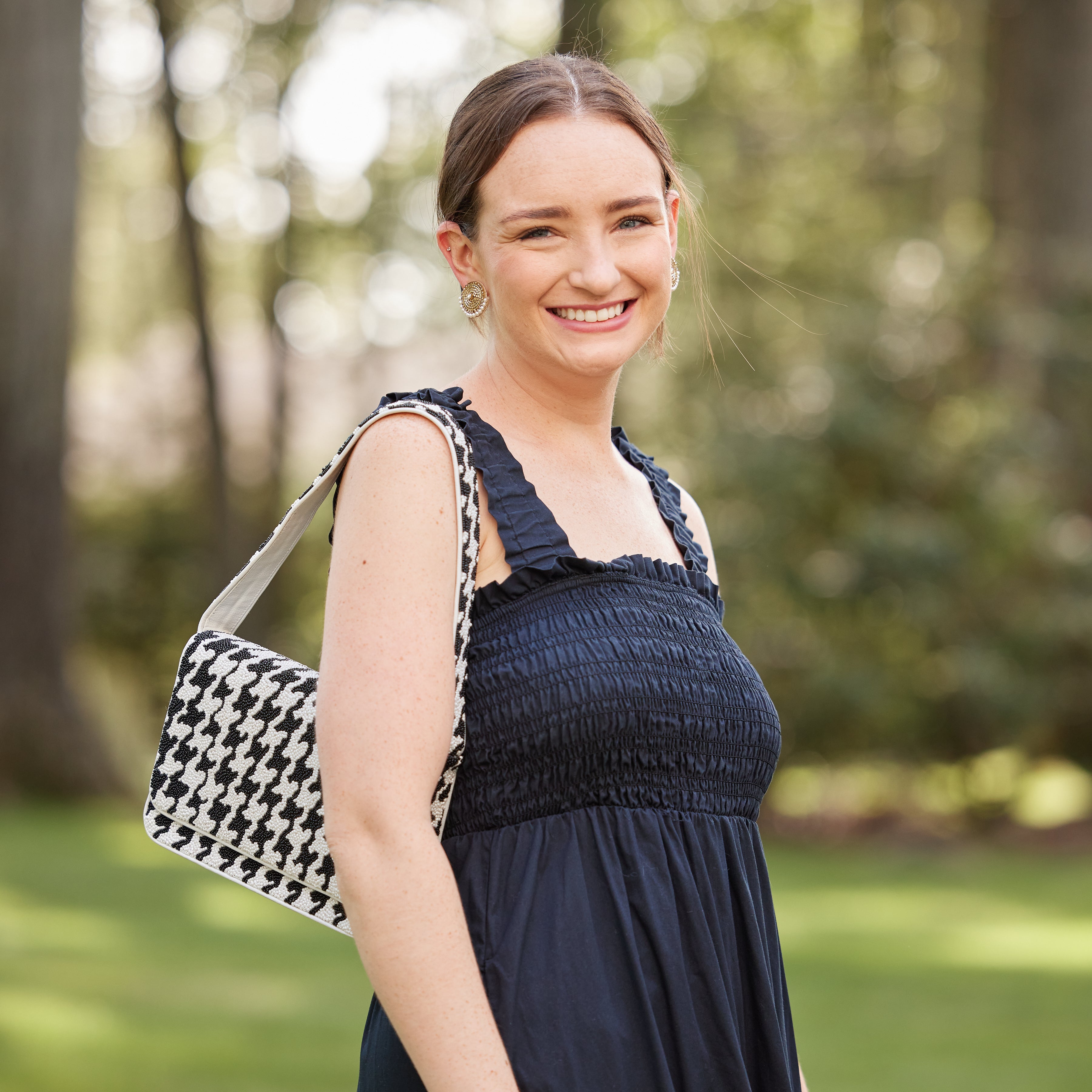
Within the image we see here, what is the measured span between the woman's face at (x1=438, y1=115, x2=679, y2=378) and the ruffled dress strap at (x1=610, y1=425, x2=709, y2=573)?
29 centimetres

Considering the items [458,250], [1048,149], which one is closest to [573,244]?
[458,250]

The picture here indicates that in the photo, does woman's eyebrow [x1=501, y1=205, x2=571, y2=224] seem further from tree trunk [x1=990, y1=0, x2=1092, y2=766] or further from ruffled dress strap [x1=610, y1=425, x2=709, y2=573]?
tree trunk [x1=990, y1=0, x2=1092, y2=766]

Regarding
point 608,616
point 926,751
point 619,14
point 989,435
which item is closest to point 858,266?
point 989,435

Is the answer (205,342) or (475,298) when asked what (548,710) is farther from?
(205,342)

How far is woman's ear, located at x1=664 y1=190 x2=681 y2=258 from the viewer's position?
6.32ft

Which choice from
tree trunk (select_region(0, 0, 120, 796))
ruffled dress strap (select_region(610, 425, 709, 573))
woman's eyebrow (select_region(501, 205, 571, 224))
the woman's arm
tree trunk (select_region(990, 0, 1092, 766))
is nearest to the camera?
the woman's arm

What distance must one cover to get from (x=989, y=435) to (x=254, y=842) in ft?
27.4

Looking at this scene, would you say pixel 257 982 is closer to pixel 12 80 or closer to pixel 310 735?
pixel 310 735

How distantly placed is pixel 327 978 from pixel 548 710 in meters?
4.76

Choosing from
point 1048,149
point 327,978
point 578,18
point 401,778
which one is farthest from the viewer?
point 1048,149

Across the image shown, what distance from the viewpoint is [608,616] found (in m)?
1.72

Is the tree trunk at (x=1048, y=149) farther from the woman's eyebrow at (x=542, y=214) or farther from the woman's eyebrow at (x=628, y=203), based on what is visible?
the woman's eyebrow at (x=542, y=214)

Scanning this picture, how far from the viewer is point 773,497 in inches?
364

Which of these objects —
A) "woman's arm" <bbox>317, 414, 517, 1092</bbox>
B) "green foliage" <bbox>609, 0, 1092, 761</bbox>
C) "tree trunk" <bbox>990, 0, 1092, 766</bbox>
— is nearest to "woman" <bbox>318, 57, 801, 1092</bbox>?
"woman's arm" <bbox>317, 414, 517, 1092</bbox>
